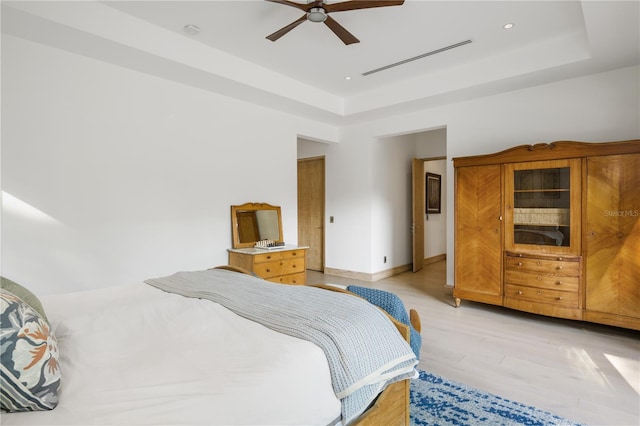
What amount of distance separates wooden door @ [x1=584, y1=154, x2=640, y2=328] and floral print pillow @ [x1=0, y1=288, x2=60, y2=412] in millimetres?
4166

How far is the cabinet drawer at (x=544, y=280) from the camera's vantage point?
343 cm

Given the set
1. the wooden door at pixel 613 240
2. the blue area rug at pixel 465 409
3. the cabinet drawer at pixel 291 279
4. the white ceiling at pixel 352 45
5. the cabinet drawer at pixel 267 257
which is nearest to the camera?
the blue area rug at pixel 465 409

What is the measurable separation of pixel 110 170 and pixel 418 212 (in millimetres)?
5189

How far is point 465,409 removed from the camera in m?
2.10

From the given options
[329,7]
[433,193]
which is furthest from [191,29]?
[433,193]

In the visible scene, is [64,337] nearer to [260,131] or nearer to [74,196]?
[74,196]

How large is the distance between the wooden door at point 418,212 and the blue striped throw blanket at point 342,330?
4.86 metres

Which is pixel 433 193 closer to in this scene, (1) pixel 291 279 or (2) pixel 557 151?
(2) pixel 557 151

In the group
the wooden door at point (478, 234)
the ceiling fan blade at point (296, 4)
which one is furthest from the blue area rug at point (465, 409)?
the ceiling fan blade at point (296, 4)

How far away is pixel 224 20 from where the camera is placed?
3.09 metres

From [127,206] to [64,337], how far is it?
7.26ft

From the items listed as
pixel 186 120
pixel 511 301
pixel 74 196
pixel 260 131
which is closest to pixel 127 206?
pixel 74 196

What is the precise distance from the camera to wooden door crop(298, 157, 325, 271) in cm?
641

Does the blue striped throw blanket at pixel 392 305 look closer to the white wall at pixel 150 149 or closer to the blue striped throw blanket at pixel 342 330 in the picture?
the blue striped throw blanket at pixel 342 330
